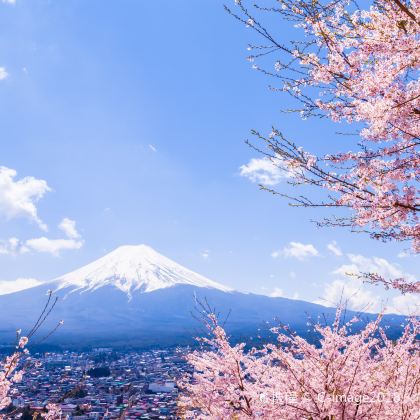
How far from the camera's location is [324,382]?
15.1 ft

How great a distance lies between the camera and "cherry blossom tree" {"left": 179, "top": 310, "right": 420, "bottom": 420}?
4.37m

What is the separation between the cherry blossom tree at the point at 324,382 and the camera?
4367 millimetres

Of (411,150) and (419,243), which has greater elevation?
(411,150)

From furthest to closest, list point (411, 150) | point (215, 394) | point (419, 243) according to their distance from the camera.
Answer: point (215, 394) < point (419, 243) < point (411, 150)

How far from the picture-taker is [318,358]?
194 inches

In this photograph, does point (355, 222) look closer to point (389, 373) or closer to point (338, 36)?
point (389, 373)

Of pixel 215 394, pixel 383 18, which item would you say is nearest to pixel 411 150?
pixel 383 18

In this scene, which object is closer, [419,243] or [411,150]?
[411,150]

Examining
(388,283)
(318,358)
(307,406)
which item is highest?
(388,283)

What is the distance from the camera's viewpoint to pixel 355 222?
5332mm

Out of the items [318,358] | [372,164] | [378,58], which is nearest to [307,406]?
[318,358]

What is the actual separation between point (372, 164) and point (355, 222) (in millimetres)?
781

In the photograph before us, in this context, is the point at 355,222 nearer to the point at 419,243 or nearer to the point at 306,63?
the point at 419,243

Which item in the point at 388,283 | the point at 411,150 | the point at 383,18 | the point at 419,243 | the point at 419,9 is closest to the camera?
the point at 419,9
